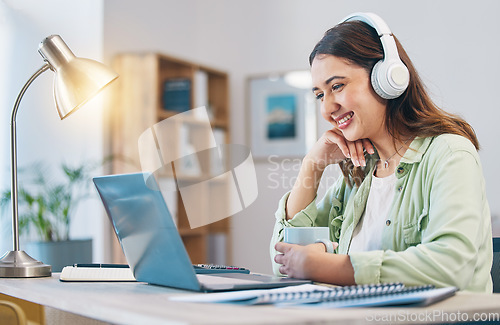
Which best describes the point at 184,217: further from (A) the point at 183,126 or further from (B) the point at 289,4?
(B) the point at 289,4

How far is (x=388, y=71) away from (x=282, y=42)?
286 cm

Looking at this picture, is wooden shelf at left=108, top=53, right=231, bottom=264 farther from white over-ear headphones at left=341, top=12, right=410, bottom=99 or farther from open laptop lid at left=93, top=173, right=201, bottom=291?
open laptop lid at left=93, top=173, right=201, bottom=291

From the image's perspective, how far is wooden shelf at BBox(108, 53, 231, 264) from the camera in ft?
11.6

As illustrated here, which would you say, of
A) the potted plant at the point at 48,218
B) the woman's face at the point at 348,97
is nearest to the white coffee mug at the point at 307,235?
the woman's face at the point at 348,97

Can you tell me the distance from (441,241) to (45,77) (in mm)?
2665

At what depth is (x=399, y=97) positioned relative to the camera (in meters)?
1.54

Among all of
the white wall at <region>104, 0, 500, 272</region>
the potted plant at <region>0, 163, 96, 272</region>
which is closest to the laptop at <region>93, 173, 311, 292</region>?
the potted plant at <region>0, 163, 96, 272</region>

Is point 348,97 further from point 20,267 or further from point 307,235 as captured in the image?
point 20,267

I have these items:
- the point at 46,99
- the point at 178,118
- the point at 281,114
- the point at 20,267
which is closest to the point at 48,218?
the point at 46,99

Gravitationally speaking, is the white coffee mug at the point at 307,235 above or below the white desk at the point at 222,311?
above

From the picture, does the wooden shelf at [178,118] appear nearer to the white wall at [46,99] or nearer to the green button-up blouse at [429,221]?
the white wall at [46,99]

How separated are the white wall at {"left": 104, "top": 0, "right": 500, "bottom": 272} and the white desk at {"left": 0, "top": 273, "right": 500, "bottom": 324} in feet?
8.44

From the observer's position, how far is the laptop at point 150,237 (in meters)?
0.98

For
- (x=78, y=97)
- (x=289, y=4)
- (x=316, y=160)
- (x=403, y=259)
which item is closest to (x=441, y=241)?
(x=403, y=259)
